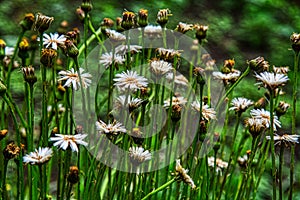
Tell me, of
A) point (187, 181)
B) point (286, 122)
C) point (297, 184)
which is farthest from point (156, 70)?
point (286, 122)

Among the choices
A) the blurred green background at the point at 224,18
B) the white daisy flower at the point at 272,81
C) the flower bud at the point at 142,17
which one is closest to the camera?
the white daisy flower at the point at 272,81

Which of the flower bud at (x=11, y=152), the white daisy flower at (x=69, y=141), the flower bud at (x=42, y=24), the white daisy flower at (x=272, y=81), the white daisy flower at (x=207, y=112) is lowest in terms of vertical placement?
the flower bud at (x=11, y=152)

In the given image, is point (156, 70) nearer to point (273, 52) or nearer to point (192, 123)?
point (192, 123)

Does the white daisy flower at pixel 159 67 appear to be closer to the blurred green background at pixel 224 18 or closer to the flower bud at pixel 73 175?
the flower bud at pixel 73 175

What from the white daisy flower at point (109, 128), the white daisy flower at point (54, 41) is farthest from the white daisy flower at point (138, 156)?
the white daisy flower at point (54, 41)

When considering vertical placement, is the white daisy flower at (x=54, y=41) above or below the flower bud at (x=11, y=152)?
above

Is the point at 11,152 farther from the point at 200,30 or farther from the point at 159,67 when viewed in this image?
the point at 200,30

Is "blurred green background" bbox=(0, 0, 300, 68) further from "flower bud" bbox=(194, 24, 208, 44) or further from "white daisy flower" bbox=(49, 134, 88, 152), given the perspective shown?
"white daisy flower" bbox=(49, 134, 88, 152)

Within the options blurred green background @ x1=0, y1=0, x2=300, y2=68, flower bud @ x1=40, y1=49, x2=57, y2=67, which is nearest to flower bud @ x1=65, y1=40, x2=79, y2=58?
flower bud @ x1=40, y1=49, x2=57, y2=67
